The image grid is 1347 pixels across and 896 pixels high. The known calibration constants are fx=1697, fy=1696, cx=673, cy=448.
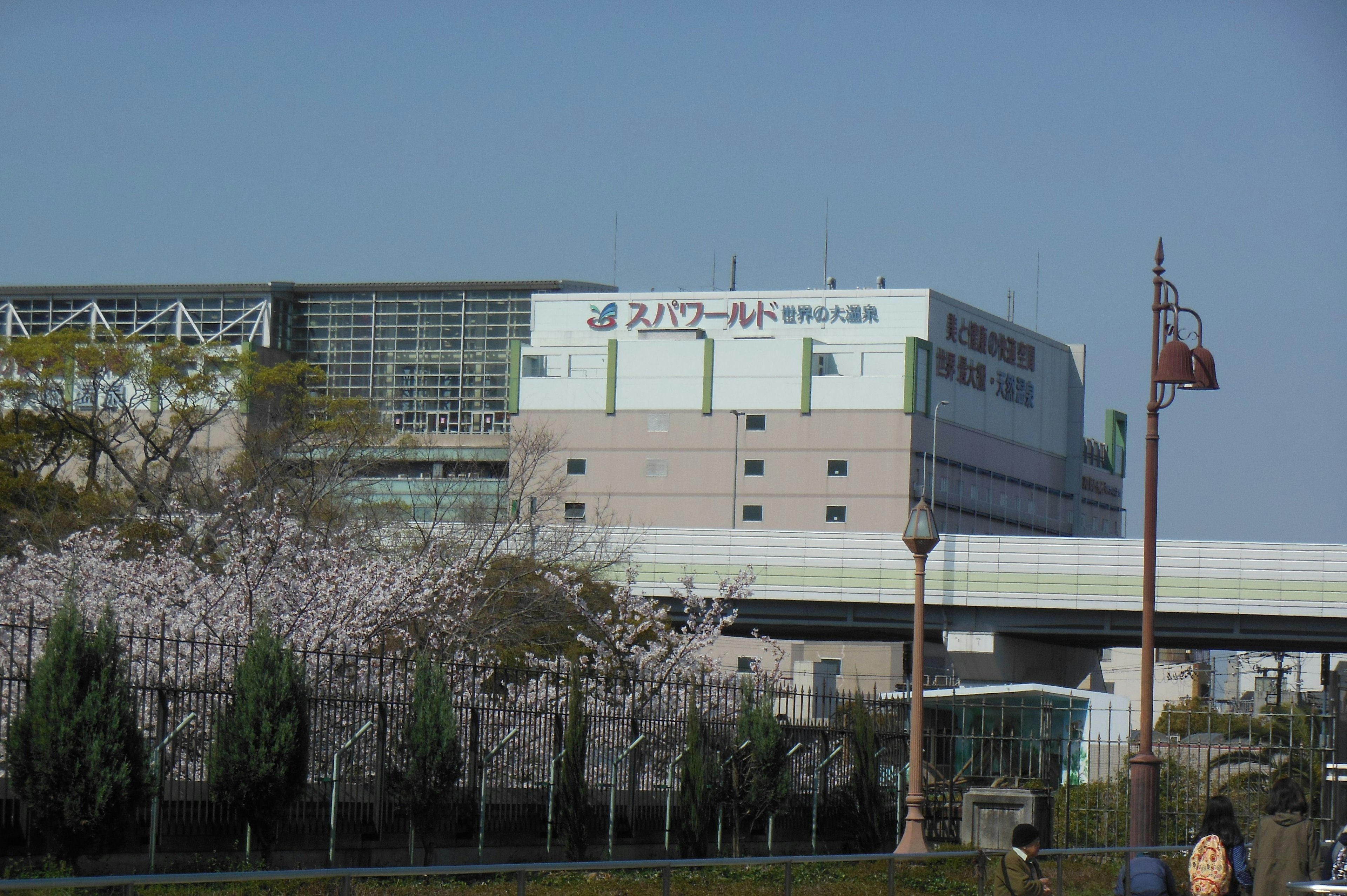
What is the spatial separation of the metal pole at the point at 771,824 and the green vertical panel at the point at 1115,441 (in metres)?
103

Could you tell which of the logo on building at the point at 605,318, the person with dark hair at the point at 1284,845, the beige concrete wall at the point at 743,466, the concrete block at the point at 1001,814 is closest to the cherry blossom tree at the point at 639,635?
the concrete block at the point at 1001,814

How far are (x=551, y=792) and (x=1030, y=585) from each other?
44.2 m

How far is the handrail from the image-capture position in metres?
8.23

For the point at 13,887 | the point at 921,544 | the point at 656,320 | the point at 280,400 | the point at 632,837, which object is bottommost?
the point at 632,837

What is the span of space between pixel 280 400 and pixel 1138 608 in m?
32.5

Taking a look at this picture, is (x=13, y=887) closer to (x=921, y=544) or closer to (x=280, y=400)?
(x=921, y=544)

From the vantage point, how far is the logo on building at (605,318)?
101375 millimetres

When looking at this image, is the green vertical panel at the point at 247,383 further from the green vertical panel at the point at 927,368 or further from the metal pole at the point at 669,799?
the metal pole at the point at 669,799

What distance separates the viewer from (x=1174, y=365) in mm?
19375

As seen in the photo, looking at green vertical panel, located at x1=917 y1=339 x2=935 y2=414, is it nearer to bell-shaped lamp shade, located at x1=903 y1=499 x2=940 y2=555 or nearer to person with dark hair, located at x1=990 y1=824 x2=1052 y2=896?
bell-shaped lamp shade, located at x1=903 y1=499 x2=940 y2=555

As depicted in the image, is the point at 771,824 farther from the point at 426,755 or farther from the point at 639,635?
the point at 639,635

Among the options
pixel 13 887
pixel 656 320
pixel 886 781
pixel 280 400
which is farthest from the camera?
pixel 656 320

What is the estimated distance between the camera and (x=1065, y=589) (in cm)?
6181

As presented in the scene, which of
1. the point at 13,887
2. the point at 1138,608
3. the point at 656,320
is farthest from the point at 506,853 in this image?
the point at 656,320
